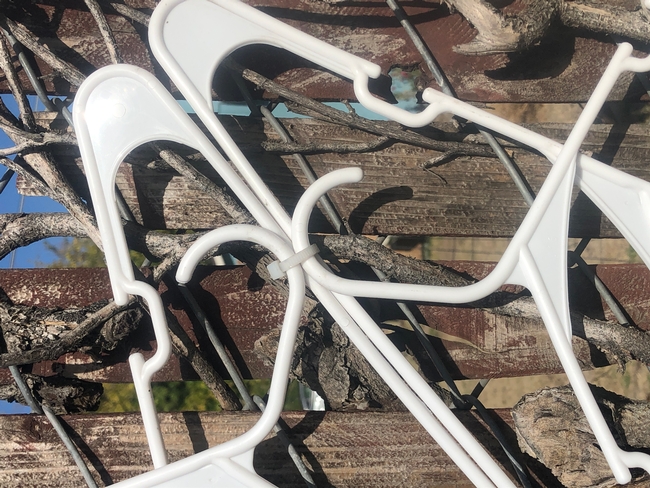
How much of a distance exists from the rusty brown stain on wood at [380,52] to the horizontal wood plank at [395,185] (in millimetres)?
79

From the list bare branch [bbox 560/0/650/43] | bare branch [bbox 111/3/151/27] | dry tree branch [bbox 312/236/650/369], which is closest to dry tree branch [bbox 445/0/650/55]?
bare branch [bbox 560/0/650/43]

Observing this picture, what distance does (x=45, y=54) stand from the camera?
861 mm

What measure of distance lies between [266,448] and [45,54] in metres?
0.75

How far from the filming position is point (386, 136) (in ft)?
3.01

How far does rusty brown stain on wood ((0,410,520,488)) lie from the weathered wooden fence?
9cm

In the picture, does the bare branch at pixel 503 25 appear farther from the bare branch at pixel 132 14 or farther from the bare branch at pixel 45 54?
the bare branch at pixel 45 54

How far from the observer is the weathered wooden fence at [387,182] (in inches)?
36.9

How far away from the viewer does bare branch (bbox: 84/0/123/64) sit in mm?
851

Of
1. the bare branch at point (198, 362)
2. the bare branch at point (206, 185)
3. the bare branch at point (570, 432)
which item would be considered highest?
the bare branch at point (206, 185)

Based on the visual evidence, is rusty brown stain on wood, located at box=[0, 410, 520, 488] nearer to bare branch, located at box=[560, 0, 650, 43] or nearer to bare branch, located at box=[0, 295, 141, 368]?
bare branch, located at box=[0, 295, 141, 368]

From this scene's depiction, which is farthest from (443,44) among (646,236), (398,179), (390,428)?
(390,428)

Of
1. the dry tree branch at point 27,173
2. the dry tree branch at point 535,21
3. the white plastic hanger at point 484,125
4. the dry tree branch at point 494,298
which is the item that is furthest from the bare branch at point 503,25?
the dry tree branch at point 27,173

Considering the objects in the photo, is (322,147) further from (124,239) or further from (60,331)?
(60,331)

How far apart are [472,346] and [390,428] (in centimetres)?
21
